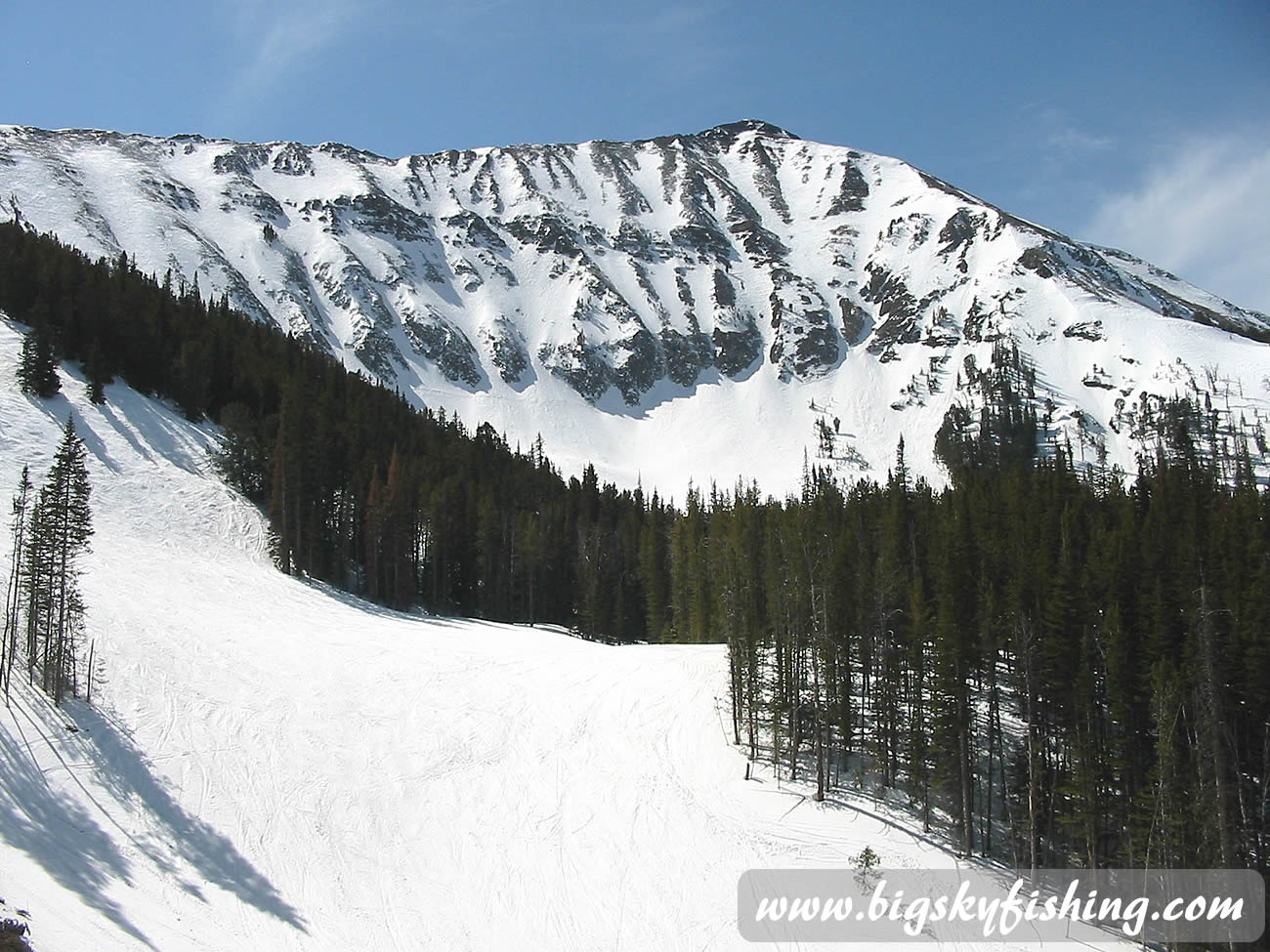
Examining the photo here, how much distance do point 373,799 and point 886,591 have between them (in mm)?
25770

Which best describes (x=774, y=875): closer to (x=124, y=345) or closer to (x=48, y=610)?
(x=48, y=610)

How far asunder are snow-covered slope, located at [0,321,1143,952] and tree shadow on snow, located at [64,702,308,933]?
0.27ft

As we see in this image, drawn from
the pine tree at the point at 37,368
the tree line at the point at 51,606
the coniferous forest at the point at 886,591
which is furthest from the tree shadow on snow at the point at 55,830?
the pine tree at the point at 37,368

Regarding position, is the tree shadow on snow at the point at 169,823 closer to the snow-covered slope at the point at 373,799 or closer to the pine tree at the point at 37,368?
the snow-covered slope at the point at 373,799

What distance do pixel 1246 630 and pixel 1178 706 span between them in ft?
14.2

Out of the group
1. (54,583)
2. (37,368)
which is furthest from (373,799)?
(37,368)

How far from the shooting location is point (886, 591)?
43594 mm

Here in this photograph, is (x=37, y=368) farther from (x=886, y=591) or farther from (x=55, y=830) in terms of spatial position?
(x=886, y=591)

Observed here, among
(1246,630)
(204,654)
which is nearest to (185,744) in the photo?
(204,654)

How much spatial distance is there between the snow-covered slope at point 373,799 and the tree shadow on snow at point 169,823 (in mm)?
82

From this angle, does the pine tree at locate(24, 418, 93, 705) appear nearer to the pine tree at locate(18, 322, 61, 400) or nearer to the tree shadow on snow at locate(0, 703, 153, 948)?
the tree shadow on snow at locate(0, 703, 153, 948)

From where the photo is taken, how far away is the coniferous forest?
118ft

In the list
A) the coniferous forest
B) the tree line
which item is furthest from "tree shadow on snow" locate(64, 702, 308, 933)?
the coniferous forest

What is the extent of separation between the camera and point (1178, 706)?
1390 inches
